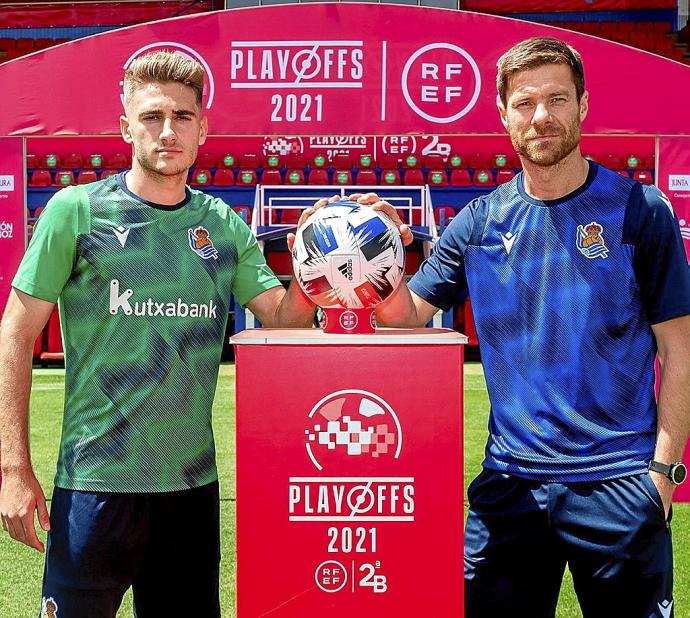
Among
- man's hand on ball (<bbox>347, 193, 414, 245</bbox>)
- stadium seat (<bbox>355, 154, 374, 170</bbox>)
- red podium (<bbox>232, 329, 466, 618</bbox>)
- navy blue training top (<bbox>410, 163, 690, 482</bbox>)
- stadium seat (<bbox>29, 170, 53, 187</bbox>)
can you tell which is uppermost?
stadium seat (<bbox>355, 154, 374, 170</bbox>)

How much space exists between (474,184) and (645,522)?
39.3ft

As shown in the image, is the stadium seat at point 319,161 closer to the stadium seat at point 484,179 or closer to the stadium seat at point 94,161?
the stadium seat at point 484,179

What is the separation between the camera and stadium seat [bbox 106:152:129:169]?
14203mm

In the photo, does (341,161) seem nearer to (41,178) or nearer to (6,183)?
(41,178)

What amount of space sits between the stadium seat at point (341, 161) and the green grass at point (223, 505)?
17.2 feet

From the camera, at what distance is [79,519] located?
2.01 meters

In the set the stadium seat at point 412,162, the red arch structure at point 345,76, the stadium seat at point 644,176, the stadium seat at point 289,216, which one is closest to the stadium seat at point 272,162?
the stadium seat at point 289,216

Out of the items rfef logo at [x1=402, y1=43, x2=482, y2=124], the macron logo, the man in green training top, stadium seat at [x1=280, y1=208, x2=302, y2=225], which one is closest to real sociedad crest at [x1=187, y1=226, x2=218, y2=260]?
the man in green training top

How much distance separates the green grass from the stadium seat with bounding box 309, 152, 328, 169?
5139mm

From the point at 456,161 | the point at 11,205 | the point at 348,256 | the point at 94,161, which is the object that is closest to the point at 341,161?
the point at 456,161

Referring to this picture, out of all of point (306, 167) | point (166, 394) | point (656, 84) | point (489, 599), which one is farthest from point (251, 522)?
point (306, 167)

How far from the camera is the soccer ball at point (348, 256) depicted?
2086 mm

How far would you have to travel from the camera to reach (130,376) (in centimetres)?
205

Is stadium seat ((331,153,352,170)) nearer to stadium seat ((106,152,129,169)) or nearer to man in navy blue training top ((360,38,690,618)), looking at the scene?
stadium seat ((106,152,129,169))
